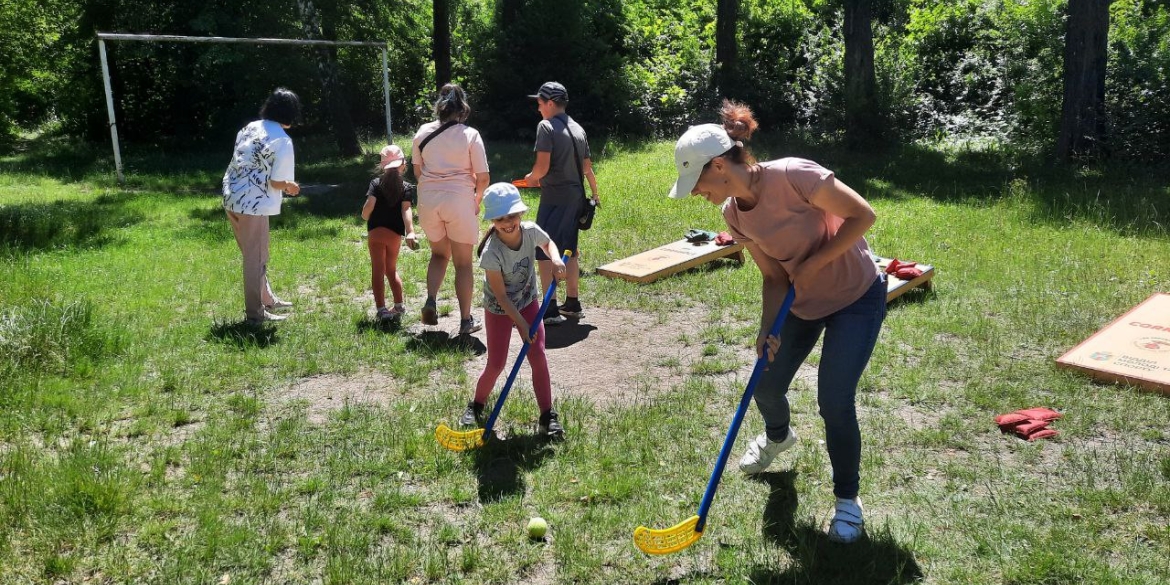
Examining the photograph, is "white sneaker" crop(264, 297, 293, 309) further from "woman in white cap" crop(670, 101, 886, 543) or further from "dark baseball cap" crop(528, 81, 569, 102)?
"woman in white cap" crop(670, 101, 886, 543)

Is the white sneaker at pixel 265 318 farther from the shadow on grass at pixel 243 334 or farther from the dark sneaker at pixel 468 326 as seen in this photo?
the dark sneaker at pixel 468 326

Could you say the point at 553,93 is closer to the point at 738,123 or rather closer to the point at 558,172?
the point at 558,172

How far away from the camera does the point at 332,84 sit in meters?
16.9

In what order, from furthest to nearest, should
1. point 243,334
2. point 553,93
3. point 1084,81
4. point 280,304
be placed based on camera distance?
point 1084,81
point 280,304
point 553,93
point 243,334

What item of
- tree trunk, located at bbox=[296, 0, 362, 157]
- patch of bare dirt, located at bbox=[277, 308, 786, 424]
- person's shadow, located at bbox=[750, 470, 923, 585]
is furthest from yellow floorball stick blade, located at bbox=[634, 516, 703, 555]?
tree trunk, located at bbox=[296, 0, 362, 157]

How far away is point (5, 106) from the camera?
20.8 metres

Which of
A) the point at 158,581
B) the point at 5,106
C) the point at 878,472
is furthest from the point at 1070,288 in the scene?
the point at 5,106

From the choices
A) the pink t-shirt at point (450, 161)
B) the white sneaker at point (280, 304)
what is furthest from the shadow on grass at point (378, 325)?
the pink t-shirt at point (450, 161)

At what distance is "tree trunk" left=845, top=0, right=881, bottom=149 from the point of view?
15.1 meters

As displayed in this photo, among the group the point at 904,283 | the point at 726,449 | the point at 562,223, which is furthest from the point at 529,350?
the point at 904,283

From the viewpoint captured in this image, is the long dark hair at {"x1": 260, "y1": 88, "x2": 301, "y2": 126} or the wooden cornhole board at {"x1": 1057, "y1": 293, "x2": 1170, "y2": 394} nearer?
the wooden cornhole board at {"x1": 1057, "y1": 293, "x2": 1170, "y2": 394}

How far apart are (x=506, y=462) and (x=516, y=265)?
1077 millimetres

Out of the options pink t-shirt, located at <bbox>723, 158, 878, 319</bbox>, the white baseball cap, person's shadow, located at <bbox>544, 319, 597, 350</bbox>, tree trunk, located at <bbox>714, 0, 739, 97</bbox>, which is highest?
tree trunk, located at <bbox>714, 0, 739, 97</bbox>

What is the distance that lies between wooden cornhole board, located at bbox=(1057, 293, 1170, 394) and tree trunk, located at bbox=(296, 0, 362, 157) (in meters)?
13.7
